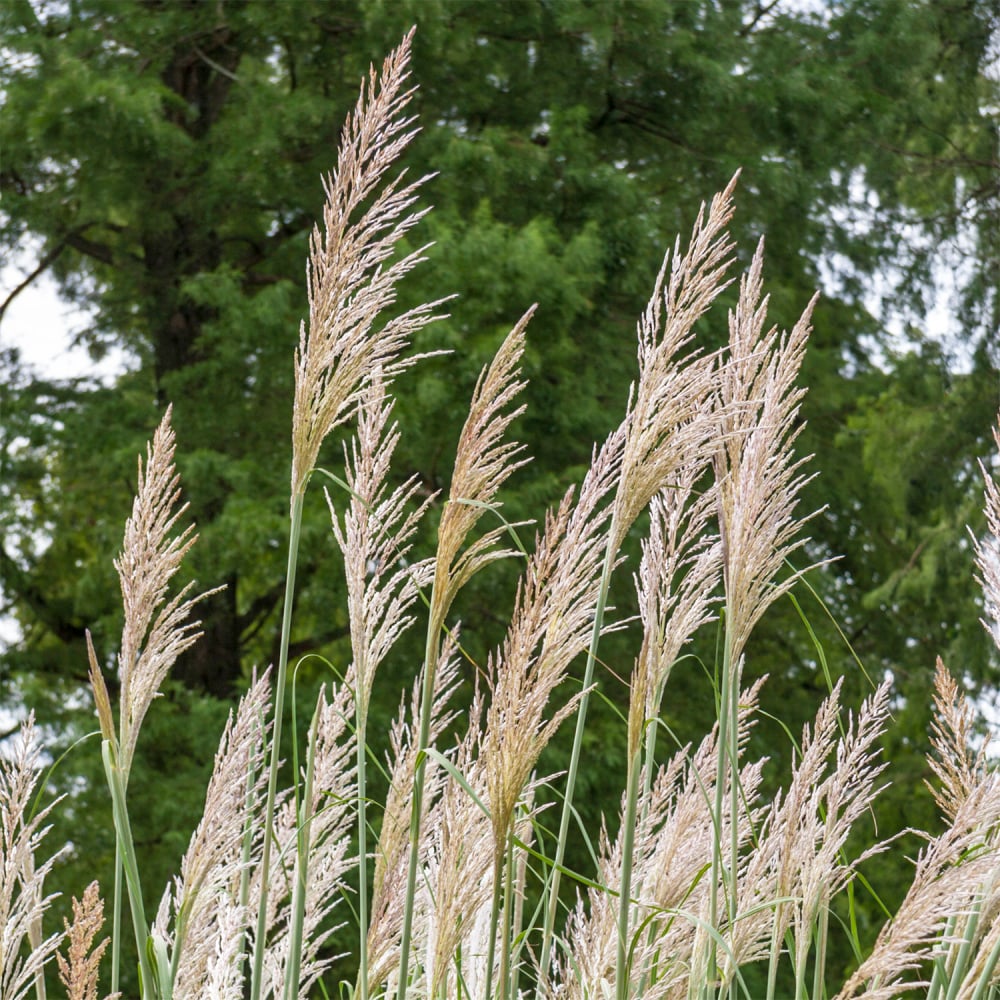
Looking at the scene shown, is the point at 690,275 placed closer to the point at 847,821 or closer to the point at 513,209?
the point at 847,821

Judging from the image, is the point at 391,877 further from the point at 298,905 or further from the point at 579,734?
the point at 579,734

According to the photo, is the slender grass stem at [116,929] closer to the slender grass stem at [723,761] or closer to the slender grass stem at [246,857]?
the slender grass stem at [246,857]

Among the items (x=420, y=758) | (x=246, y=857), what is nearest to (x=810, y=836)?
(x=420, y=758)

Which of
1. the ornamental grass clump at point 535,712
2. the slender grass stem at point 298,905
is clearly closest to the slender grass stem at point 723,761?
the ornamental grass clump at point 535,712

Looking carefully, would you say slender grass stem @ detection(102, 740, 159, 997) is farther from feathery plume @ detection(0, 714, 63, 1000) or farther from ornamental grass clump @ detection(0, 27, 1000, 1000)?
feathery plume @ detection(0, 714, 63, 1000)

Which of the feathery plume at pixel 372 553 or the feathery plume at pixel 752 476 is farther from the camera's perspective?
the feathery plume at pixel 372 553

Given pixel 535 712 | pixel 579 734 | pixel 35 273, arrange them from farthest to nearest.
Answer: pixel 35 273
pixel 579 734
pixel 535 712

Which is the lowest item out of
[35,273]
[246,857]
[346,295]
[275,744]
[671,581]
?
[246,857]

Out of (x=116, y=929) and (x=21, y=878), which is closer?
(x=116, y=929)

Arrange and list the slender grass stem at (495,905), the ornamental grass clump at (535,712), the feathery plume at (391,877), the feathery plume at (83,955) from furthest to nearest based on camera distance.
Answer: the feathery plume at (391,877), the feathery plume at (83,955), the ornamental grass clump at (535,712), the slender grass stem at (495,905)

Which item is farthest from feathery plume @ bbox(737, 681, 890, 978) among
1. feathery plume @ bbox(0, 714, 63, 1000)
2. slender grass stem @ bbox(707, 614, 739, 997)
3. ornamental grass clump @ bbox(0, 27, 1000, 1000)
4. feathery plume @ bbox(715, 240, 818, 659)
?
feathery plume @ bbox(0, 714, 63, 1000)

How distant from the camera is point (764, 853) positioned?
69.4 inches

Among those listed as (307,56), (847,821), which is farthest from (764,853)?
(307,56)

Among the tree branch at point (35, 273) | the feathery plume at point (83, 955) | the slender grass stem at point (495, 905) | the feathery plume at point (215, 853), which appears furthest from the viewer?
the tree branch at point (35, 273)
